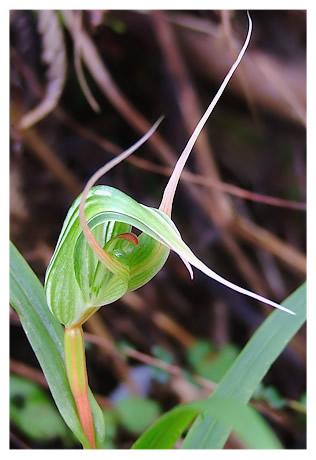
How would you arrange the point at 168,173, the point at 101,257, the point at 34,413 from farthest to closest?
the point at 168,173, the point at 34,413, the point at 101,257

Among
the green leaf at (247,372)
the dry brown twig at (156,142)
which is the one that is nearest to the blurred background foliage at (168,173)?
the dry brown twig at (156,142)

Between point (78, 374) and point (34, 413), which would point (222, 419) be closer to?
point (78, 374)

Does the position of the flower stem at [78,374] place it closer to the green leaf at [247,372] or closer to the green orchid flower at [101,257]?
the green orchid flower at [101,257]

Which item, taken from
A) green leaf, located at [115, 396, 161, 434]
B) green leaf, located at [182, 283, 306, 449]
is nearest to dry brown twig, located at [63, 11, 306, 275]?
green leaf, located at [115, 396, 161, 434]

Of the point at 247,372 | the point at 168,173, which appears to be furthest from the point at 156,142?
the point at 247,372

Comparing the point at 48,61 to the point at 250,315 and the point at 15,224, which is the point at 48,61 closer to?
the point at 15,224

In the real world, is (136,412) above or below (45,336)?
below

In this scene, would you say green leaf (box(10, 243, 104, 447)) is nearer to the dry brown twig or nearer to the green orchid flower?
the green orchid flower

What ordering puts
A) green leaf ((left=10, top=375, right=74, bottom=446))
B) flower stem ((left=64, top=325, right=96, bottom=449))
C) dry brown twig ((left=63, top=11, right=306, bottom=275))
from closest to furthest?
flower stem ((left=64, top=325, right=96, bottom=449)) < green leaf ((left=10, top=375, right=74, bottom=446)) < dry brown twig ((left=63, top=11, right=306, bottom=275))
